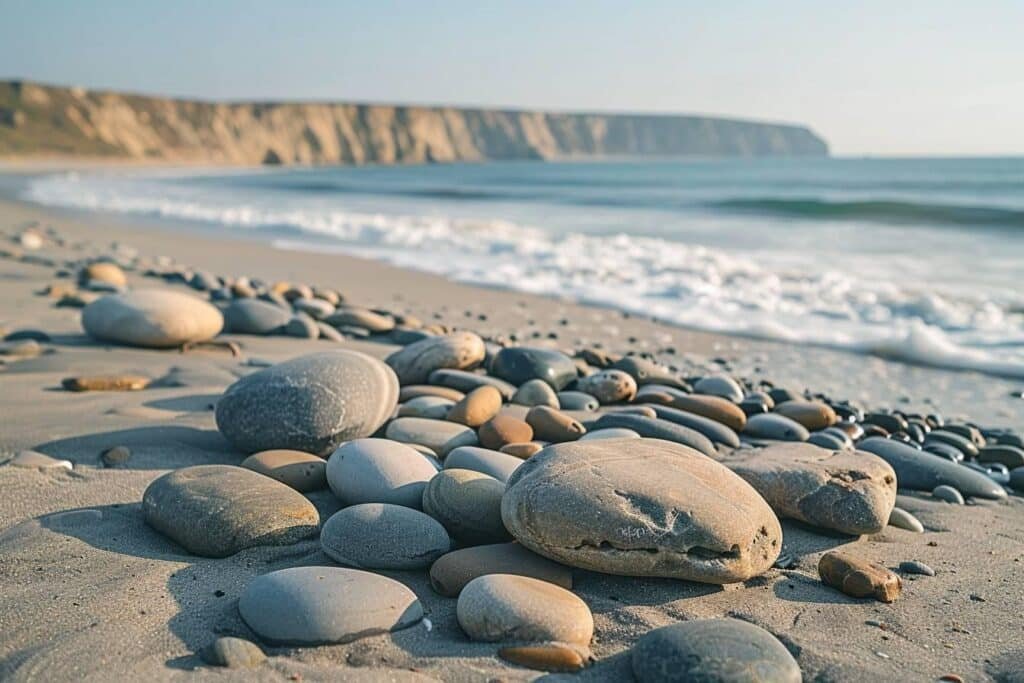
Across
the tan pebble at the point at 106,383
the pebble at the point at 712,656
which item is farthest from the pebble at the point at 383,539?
the tan pebble at the point at 106,383

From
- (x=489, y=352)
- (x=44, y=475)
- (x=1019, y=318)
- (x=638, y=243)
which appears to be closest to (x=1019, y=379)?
(x=1019, y=318)

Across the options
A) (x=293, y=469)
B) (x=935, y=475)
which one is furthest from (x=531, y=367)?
(x=935, y=475)

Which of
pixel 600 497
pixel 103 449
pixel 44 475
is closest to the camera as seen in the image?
pixel 600 497

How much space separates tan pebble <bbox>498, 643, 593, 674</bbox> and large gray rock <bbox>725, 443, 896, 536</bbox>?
1.16 metres

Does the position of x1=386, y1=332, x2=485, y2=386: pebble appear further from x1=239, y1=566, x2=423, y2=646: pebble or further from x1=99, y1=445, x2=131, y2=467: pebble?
x1=239, y1=566, x2=423, y2=646: pebble

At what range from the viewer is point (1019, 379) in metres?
5.36

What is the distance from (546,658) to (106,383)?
2.94 meters

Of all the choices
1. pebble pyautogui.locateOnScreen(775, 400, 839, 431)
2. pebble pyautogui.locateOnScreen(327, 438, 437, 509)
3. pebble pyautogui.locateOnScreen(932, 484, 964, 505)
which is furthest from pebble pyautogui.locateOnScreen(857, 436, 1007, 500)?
pebble pyautogui.locateOnScreen(327, 438, 437, 509)

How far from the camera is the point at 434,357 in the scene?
420 centimetres

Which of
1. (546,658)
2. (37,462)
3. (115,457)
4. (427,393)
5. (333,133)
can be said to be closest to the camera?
(546,658)

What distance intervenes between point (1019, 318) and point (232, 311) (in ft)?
20.3

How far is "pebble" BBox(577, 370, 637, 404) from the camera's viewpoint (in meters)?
4.20

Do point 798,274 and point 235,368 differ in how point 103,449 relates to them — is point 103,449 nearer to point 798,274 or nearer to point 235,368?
point 235,368

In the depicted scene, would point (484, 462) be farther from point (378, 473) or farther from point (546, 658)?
point (546, 658)
